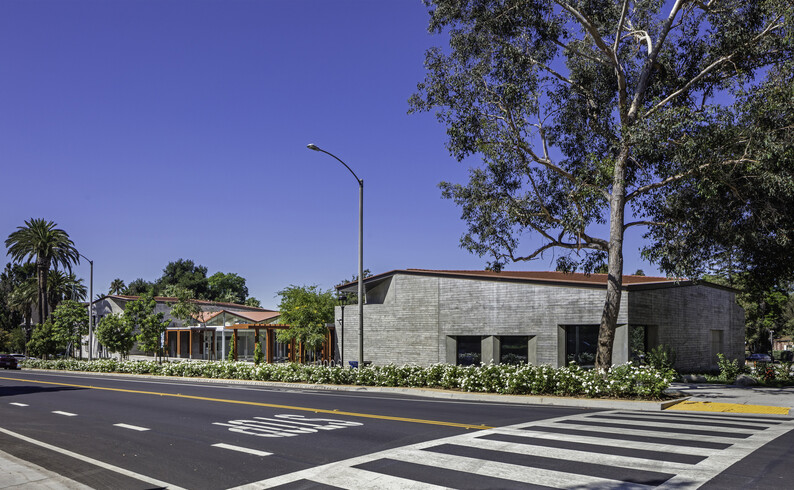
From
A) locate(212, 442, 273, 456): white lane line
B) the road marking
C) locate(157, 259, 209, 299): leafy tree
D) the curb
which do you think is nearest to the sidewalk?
the curb

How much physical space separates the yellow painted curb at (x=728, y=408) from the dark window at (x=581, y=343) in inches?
479

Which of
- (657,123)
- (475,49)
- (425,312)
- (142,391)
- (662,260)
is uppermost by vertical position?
(475,49)

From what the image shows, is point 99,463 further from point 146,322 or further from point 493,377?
point 146,322

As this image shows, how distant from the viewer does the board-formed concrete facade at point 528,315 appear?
3005 cm

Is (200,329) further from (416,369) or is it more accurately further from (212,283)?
(212,283)

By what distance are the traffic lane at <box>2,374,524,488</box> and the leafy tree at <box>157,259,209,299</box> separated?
99.9 metres

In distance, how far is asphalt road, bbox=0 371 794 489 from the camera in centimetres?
832

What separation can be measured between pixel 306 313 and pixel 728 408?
105 feet

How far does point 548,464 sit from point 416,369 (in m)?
15.2

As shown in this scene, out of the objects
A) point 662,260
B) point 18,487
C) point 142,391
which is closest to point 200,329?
point 142,391

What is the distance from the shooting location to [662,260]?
23.0m

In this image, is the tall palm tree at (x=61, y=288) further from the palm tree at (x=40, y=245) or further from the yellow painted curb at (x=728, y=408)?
the yellow painted curb at (x=728, y=408)

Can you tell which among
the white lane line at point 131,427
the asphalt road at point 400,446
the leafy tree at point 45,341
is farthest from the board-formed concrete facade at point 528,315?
the leafy tree at point 45,341

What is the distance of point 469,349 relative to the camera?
3438 cm
